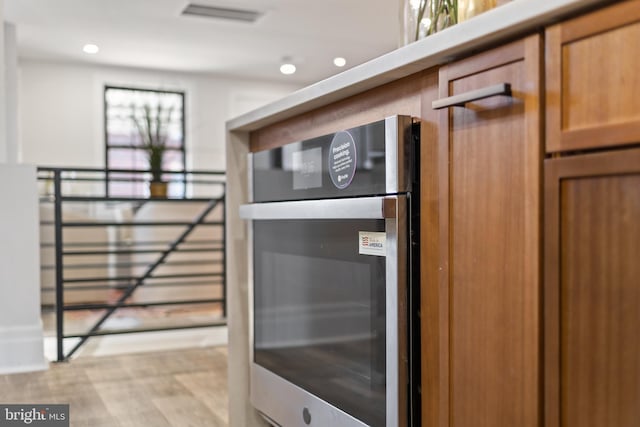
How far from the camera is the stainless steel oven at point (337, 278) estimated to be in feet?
3.73

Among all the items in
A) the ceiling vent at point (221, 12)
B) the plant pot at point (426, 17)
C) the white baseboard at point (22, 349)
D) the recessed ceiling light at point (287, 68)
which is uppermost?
the recessed ceiling light at point (287, 68)

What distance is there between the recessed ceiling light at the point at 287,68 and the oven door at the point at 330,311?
5602mm

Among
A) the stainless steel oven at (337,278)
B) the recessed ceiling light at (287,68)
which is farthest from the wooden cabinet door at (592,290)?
the recessed ceiling light at (287,68)

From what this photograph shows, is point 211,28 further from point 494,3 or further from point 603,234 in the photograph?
point 603,234

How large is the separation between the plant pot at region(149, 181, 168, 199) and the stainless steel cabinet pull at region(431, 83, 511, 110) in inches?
132

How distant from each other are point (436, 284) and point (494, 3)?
1.69ft

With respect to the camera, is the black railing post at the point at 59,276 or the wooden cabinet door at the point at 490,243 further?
the black railing post at the point at 59,276

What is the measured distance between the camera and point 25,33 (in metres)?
5.79

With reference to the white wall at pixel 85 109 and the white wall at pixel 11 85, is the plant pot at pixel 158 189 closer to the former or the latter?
the white wall at pixel 11 85

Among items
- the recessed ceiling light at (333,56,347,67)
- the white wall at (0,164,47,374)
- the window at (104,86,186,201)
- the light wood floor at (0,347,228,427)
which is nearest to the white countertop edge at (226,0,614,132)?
the light wood floor at (0,347,228,427)

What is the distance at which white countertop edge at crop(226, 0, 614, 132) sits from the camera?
0.82 meters

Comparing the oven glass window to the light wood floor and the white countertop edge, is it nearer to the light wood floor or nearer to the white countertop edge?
the white countertop edge

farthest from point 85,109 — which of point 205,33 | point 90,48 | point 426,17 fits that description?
point 426,17

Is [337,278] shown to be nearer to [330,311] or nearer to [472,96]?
[330,311]
